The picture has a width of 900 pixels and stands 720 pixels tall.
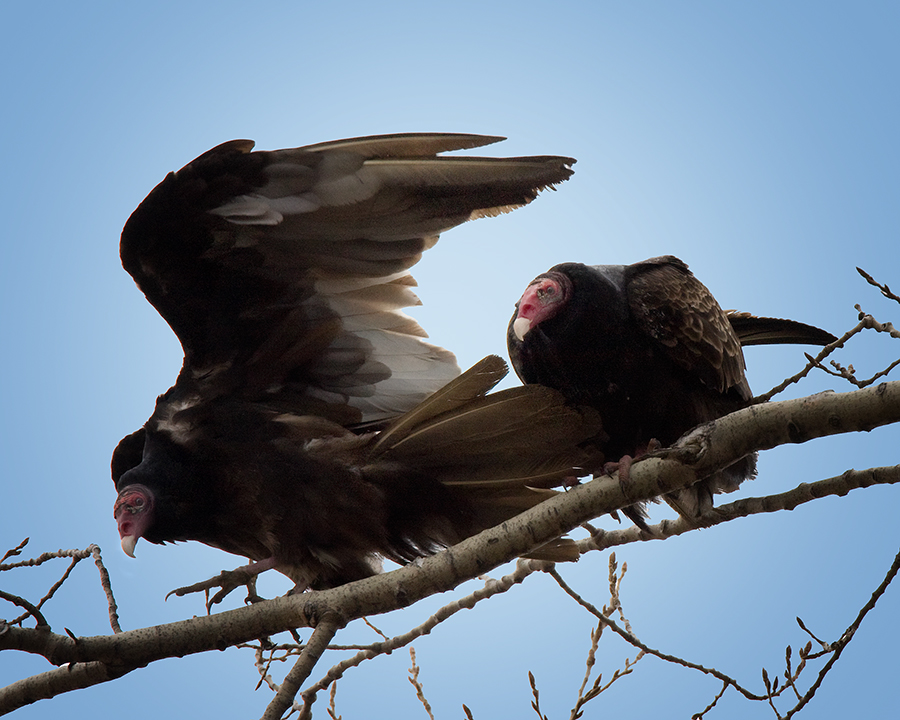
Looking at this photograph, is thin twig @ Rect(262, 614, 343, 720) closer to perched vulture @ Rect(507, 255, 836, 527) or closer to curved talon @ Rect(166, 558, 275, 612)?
curved talon @ Rect(166, 558, 275, 612)

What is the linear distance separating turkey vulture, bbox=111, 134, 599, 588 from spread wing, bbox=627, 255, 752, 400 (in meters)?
0.35

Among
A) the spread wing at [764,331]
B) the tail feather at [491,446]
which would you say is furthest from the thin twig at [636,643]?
the spread wing at [764,331]

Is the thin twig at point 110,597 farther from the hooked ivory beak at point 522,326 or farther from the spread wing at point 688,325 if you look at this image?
the spread wing at point 688,325

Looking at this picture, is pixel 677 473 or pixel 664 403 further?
pixel 664 403

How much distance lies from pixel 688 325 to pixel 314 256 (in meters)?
1.24

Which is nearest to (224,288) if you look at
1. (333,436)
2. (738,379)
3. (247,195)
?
(247,195)

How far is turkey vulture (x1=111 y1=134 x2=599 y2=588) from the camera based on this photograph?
273 centimetres

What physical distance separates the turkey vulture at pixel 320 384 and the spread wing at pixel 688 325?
0.35 meters

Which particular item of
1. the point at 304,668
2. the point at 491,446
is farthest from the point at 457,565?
the point at 491,446

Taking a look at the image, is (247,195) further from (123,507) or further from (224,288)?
(123,507)

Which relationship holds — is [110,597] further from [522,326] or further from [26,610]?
[522,326]

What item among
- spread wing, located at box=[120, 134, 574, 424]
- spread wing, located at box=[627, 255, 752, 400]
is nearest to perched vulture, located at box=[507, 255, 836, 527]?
spread wing, located at box=[627, 255, 752, 400]

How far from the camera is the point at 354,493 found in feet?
9.25

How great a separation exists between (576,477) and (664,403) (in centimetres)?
36
